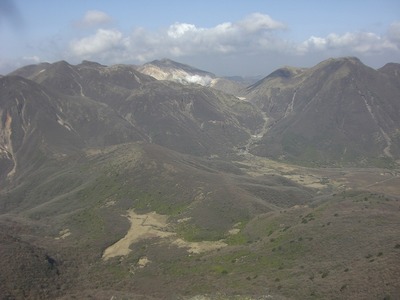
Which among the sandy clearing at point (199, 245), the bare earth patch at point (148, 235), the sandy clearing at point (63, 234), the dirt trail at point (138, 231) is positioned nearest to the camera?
the sandy clearing at point (199, 245)

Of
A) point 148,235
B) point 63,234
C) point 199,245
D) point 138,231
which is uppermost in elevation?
point 63,234

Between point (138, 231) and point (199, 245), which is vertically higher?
point (138, 231)

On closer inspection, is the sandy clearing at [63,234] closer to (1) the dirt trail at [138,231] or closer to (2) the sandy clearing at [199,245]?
(1) the dirt trail at [138,231]

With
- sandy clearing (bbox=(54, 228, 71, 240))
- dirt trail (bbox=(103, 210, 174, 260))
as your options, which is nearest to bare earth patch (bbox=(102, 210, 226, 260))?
dirt trail (bbox=(103, 210, 174, 260))

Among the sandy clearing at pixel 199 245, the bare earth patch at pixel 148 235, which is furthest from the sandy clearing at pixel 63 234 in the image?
the sandy clearing at pixel 199 245

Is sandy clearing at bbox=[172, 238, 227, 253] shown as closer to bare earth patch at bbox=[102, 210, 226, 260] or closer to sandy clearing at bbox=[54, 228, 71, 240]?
bare earth patch at bbox=[102, 210, 226, 260]

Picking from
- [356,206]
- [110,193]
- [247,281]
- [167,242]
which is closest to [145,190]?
[110,193]

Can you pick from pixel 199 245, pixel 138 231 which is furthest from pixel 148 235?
pixel 199 245

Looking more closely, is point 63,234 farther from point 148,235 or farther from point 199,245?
point 199,245
